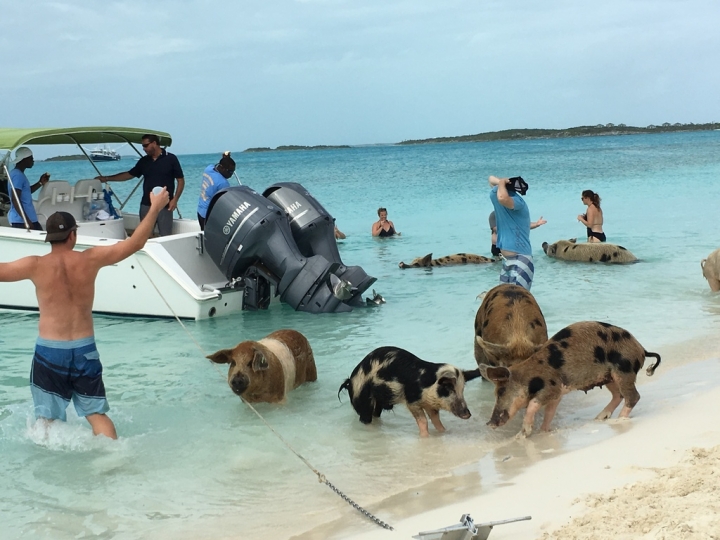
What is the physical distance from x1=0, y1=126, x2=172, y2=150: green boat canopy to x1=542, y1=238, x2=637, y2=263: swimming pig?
702 cm

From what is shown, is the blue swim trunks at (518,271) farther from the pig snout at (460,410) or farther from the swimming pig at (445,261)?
the swimming pig at (445,261)

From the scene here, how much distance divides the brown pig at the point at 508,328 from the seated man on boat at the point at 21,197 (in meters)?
6.44

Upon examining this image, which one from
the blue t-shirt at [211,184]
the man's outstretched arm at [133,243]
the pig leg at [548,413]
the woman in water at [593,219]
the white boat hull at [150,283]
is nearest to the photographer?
the man's outstretched arm at [133,243]

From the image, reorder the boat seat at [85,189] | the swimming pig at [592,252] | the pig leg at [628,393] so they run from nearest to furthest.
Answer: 1. the pig leg at [628,393]
2. the boat seat at [85,189]
3. the swimming pig at [592,252]

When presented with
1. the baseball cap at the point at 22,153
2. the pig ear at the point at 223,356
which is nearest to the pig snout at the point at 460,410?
the pig ear at the point at 223,356

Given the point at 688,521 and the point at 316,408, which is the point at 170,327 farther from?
the point at 688,521

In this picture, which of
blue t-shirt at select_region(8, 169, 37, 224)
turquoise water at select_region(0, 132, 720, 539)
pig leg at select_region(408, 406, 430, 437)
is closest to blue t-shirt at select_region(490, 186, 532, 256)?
turquoise water at select_region(0, 132, 720, 539)

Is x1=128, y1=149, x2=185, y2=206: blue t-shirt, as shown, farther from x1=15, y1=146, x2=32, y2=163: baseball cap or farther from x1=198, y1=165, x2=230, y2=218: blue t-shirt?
x1=15, y1=146, x2=32, y2=163: baseball cap

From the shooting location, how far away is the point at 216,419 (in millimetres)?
6727

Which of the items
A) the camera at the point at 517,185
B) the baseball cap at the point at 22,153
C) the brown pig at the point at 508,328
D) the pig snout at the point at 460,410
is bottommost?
the pig snout at the point at 460,410

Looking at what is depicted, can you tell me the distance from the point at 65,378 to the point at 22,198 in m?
5.96

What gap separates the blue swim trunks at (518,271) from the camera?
7812 mm

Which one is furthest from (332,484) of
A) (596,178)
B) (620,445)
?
(596,178)

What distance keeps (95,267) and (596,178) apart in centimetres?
3918
